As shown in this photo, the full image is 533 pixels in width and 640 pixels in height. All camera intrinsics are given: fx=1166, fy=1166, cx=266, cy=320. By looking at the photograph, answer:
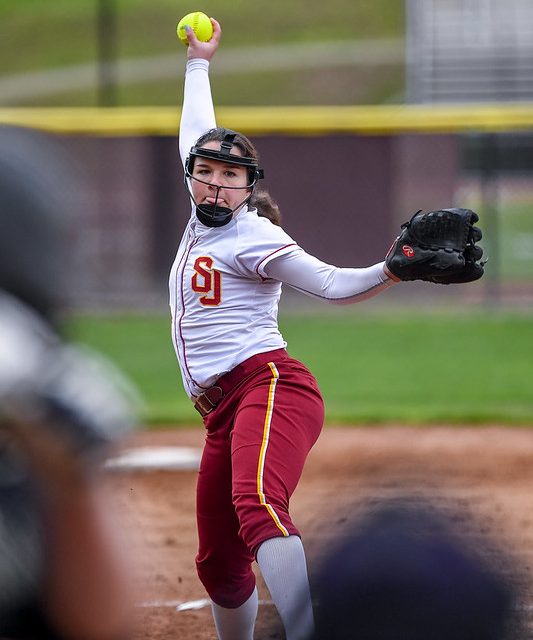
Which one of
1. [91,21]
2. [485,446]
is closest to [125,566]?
[485,446]

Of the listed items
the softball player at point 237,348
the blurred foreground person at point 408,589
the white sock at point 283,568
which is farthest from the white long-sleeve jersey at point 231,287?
the blurred foreground person at point 408,589

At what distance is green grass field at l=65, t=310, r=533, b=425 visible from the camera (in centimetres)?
799

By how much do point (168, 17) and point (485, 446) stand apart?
23.1 meters

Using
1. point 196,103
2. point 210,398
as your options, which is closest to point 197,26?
point 196,103

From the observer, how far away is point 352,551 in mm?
1822

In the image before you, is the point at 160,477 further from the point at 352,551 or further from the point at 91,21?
the point at 91,21

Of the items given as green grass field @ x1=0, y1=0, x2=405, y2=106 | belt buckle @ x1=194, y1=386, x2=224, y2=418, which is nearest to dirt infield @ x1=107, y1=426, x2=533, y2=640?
belt buckle @ x1=194, y1=386, x2=224, y2=418

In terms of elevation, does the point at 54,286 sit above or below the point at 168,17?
below

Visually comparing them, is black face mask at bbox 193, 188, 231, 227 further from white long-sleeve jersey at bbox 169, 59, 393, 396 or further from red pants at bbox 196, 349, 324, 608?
red pants at bbox 196, 349, 324, 608

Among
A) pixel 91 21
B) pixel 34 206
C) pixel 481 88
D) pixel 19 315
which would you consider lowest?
pixel 19 315

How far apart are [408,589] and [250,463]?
4.55ft

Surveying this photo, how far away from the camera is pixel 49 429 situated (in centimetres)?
156

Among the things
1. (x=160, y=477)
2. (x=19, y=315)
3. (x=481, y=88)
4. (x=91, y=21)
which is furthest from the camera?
(x=91, y=21)

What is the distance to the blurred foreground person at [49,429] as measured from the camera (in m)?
1.55
